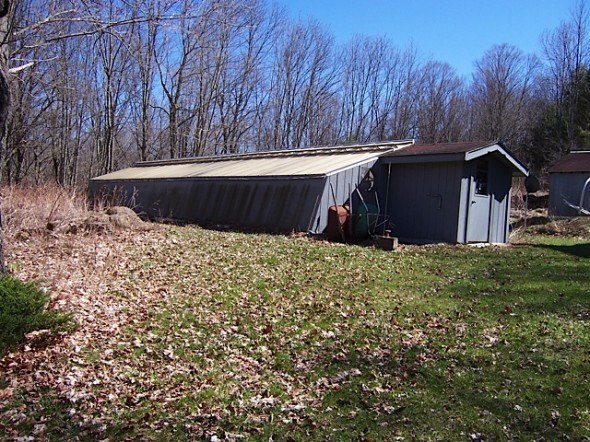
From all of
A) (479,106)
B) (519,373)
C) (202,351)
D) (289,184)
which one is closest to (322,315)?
(202,351)

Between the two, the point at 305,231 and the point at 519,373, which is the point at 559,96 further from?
the point at 519,373

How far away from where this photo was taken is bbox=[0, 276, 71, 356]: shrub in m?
5.22

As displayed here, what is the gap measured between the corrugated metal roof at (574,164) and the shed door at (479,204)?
1235cm

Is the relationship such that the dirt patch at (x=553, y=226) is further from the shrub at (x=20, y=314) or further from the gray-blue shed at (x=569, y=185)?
the shrub at (x=20, y=314)

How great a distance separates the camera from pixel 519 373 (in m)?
5.09

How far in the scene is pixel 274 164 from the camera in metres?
18.1

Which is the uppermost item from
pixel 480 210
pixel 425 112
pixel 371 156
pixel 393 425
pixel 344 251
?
pixel 425 112

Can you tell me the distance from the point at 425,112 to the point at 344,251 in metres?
34.0

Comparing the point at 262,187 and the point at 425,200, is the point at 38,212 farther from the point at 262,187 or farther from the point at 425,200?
the point at 425,200

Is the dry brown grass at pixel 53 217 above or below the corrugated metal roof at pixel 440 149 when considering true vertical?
below

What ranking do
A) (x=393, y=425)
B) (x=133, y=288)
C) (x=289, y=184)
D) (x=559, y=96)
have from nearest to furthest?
(x=393, y=425) → (x=133, y=288) → (x=289, y=184) → (x=559, y=96)

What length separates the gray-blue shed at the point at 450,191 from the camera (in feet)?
46.1

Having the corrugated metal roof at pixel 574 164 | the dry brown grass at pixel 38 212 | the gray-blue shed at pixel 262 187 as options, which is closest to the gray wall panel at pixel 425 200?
the gray-blue shed at pixel 262 187

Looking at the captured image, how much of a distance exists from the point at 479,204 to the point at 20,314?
41.6 ft
